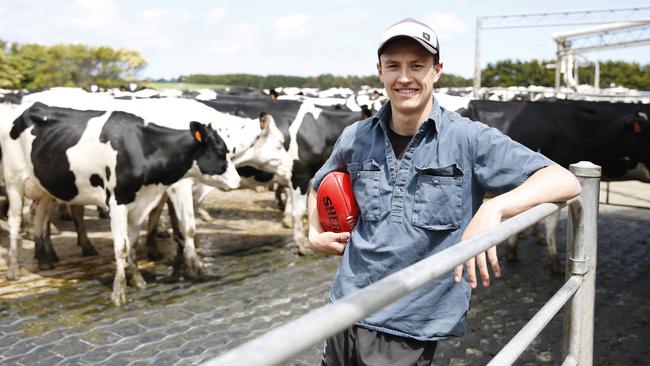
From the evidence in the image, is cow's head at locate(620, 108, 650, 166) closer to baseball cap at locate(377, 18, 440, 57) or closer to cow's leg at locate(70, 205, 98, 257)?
baseball cap at locate(377, 18, 440, 57)

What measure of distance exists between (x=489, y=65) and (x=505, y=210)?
82.5 meters

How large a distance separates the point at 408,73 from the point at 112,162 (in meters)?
5.10

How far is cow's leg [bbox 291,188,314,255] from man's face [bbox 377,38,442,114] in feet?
21.8

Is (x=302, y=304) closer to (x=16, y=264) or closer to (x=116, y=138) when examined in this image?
(x=116, y=138)

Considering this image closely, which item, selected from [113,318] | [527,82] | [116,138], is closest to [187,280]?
[113,318]

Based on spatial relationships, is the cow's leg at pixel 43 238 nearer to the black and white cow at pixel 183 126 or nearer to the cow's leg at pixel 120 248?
the black and white cow at pixel 183 126

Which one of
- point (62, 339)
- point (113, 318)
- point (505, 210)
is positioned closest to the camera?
point (505, 210)

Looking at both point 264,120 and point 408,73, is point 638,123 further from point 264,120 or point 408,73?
point 408,73

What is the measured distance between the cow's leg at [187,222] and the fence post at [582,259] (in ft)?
18.5

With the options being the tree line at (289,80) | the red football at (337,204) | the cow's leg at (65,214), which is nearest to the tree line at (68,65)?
the tree line at (289,80)

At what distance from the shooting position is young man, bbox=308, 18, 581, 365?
234 centimetres

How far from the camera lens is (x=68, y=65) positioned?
64688mm

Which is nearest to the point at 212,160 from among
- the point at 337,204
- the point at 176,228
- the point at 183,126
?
the point at 183,126

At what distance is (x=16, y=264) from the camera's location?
24.6 feet
